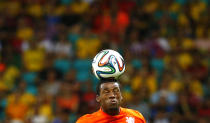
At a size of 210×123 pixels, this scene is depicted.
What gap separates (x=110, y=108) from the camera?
465cm

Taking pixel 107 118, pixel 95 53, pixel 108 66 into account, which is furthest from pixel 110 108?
pixel 95 53

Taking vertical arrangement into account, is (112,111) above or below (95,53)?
below

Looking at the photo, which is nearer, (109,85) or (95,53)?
(109,85)

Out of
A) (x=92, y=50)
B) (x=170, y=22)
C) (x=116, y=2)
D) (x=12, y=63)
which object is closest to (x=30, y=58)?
(x=12, y=63)

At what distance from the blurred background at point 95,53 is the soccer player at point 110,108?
5.03m

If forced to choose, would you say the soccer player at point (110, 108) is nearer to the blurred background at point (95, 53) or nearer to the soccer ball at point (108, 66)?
the soccer ball at point (108, 66)

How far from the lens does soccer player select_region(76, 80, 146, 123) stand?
4.62 meters

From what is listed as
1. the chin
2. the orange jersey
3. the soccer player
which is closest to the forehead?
the soccer player

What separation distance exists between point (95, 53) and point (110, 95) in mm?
6982

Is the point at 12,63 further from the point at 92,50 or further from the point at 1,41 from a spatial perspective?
the point at 92,50

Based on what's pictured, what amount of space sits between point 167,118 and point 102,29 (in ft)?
11.0

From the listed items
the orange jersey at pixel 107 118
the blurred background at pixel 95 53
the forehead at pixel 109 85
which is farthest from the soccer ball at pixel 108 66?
the blurred background at pixel 95 53

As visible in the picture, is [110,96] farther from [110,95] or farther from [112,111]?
[112,111]

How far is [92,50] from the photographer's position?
38.5 feet
